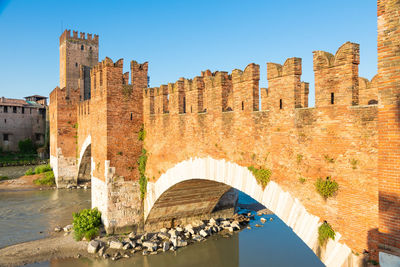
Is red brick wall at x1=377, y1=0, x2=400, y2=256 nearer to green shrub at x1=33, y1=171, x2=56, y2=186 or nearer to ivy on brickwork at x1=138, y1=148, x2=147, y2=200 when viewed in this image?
ivy on brickwork at x1=138, y1=148, x2=147, y2=200

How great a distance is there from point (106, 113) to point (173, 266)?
6.69 meters

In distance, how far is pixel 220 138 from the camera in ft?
31.3

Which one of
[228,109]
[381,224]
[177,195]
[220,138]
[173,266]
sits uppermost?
[228,109]

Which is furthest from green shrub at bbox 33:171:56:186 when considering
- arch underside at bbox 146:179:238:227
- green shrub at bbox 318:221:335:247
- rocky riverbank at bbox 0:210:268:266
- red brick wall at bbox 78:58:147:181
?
green shrub at bbox 318:221:335:247

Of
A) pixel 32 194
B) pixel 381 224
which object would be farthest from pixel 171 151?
pixel 32 194

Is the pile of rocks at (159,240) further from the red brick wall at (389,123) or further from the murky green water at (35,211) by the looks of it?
the red brick wall at (389,123)

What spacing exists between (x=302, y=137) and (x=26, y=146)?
48.5m

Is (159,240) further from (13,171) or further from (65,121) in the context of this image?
(13,171)

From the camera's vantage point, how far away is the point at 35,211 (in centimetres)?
2016

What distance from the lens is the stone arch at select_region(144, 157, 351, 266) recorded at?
6094 millimetres

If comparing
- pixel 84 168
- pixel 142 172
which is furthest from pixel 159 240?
pixel 84 168

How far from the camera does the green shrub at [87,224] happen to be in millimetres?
13898

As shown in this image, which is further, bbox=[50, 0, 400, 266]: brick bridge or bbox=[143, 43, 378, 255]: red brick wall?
bbox=[143, 43, 378, 255]: red brick wall

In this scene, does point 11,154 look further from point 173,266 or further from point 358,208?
point 358,208
